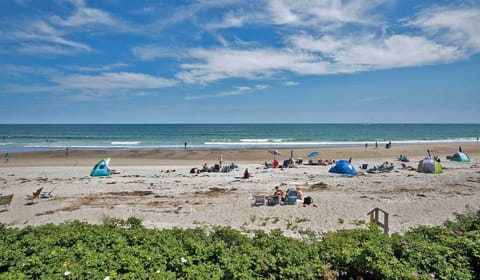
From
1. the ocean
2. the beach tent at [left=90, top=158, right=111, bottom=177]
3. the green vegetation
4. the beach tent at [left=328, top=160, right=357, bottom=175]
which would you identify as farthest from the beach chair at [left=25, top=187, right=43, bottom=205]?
the ocean

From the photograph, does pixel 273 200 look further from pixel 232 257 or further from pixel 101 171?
pixel 101 171

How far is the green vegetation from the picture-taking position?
3.84m

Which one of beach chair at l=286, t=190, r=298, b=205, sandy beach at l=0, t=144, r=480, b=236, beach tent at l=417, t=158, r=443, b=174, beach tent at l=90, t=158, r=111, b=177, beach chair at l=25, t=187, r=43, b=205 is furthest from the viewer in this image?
beach tent at l=90, t=158, r=111, b=177

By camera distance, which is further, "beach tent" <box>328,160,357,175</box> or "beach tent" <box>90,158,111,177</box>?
"beach tent" <box>90,158,111,177</box>

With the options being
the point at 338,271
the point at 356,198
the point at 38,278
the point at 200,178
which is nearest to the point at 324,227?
the point at 356,198

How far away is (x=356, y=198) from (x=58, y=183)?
55.4 feet

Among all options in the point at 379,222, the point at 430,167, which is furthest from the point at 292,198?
the point at 430,167

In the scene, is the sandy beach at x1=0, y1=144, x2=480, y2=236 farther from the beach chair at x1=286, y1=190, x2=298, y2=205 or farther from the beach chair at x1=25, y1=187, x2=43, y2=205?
the beach chair at x1=286, y1=190, x2=298, y2=205

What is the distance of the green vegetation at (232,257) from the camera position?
3.84 m

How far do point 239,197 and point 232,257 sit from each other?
9229mm

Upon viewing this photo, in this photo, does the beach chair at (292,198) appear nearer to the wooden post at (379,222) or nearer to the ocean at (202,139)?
the wooden post at (379,222)

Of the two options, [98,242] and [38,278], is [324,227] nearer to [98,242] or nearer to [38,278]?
[98,242]

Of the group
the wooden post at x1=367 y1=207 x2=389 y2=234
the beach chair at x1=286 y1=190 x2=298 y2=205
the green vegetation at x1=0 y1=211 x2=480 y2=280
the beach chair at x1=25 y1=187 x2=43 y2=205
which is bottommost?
the beach chair at x1=25 y1=187 x2=43 y2=205

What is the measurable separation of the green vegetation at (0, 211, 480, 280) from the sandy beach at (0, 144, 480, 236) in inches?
173
